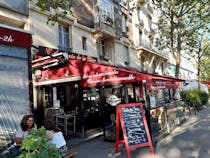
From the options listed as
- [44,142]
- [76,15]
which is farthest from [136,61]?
[44,142]

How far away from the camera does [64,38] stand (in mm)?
14172

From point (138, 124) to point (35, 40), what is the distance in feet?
20.7

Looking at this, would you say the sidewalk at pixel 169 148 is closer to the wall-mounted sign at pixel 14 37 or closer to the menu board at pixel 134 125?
the menu board at pixel 134 125

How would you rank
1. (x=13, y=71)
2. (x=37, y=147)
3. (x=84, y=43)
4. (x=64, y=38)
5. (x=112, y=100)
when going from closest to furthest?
(x=37, y=147), (x=13, y=71), (x=112, y=100), (x=64, y=38), (x=84, y=43)

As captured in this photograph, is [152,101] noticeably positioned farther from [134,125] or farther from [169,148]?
[134,125]

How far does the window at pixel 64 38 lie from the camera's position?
45.3ft

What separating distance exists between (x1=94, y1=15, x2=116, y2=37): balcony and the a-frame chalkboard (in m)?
8.93

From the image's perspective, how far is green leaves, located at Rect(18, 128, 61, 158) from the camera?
420cm

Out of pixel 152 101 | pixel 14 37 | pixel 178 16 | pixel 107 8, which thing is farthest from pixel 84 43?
pixel 178 16

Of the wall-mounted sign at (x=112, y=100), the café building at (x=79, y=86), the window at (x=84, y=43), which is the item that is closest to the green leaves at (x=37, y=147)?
the café building at (x=79, y=86)

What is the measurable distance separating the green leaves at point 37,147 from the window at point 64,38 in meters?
9.44

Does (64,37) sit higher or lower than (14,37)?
higher

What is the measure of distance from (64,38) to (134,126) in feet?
25.5

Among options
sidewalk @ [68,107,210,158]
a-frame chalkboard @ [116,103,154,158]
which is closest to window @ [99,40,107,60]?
sidewalk @ [68,107,210,158]
